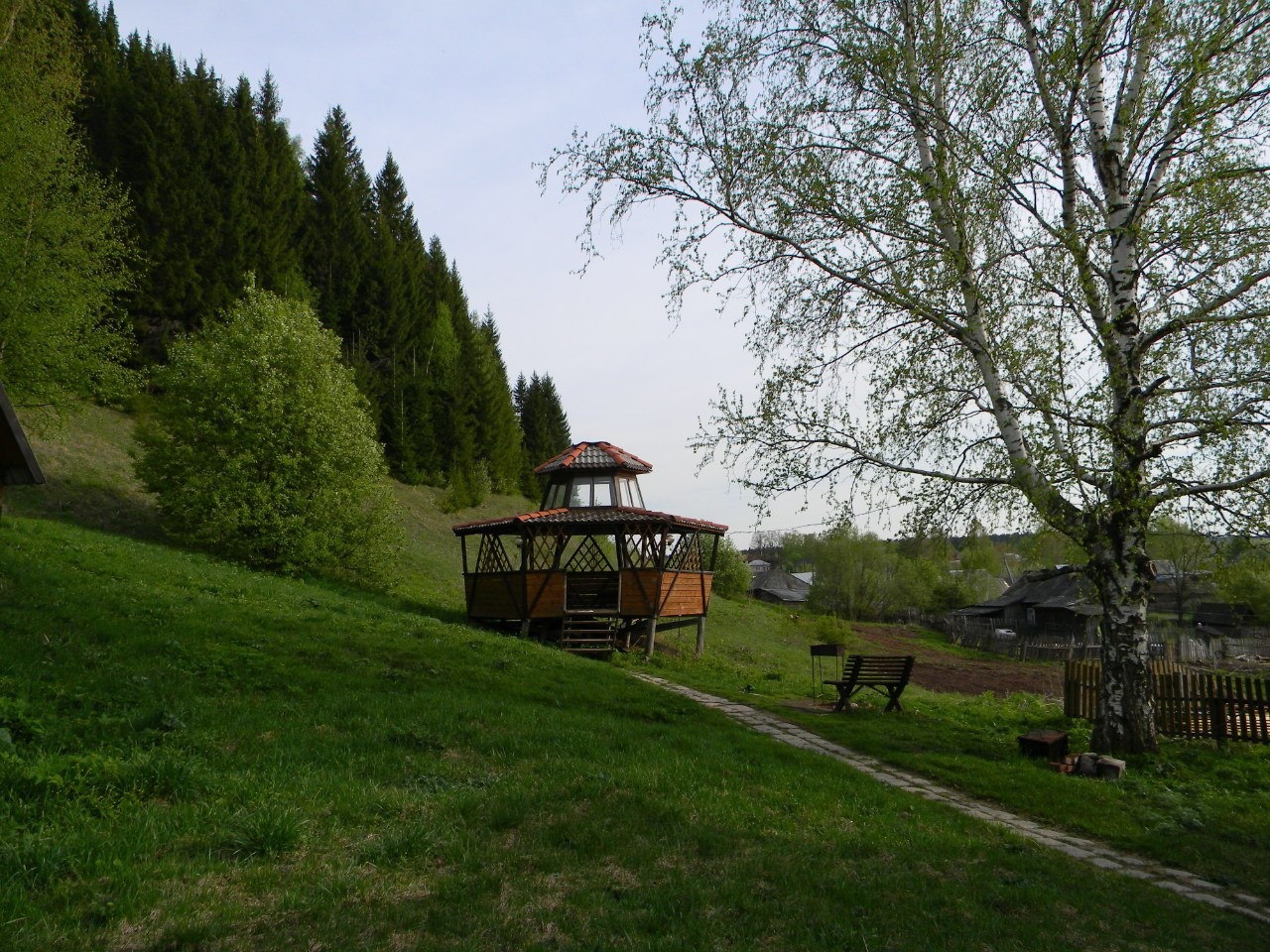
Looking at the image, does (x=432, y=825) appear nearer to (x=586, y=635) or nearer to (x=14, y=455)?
(x=14, y=455)

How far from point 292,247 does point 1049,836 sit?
46568mm

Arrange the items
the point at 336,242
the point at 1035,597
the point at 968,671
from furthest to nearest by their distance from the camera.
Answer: the point at 1035,597, the point at 336,242, the point at 968,671

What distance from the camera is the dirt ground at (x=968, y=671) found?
28578 mm

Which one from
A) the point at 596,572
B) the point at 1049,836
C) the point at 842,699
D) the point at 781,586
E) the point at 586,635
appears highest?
the point at 781,586

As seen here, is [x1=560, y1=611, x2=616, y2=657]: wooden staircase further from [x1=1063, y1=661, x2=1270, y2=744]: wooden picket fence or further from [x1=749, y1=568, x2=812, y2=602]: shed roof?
[x1=749, y1=568, x2=812, y2=602]: shed roof

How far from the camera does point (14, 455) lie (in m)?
8.48

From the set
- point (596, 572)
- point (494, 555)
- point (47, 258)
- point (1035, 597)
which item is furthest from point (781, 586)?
point (47, 258)

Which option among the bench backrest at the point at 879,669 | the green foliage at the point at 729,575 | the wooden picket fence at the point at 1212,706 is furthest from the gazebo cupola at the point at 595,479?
the green foliage at the point at 729,575

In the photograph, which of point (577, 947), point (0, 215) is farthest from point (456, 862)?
point (0, 215)

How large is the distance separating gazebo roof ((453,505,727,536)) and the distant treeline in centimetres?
1358

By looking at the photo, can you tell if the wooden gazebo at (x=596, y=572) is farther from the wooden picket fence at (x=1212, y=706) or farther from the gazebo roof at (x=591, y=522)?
the wooden picket fence at (x=1212, y=706)

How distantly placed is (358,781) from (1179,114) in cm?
1185

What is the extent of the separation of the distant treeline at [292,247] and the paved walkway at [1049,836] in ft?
79.1

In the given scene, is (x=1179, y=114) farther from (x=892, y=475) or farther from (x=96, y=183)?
(x=96, y=183)
